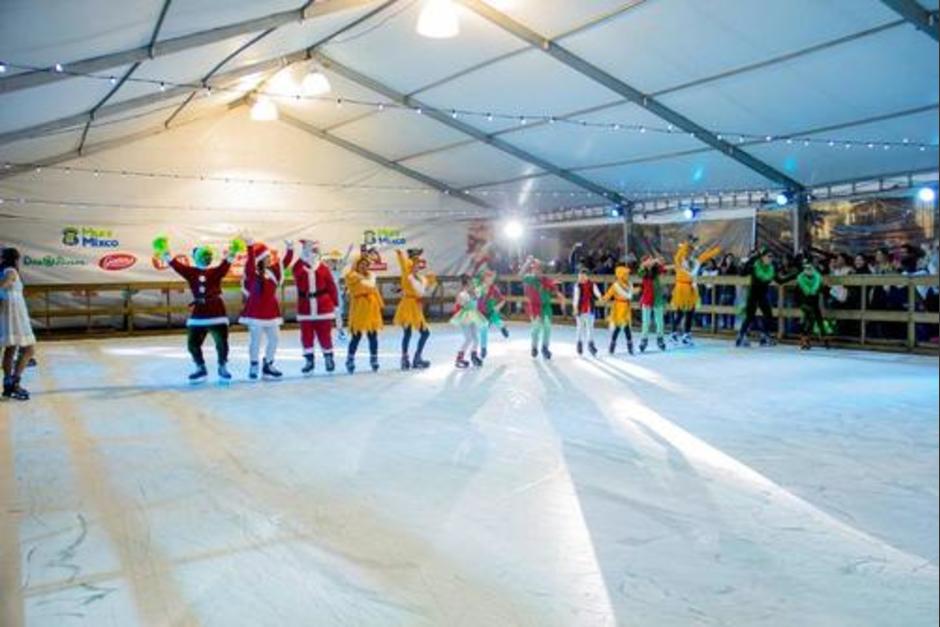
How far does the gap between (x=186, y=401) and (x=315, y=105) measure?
7.28m

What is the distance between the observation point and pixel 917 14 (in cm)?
627

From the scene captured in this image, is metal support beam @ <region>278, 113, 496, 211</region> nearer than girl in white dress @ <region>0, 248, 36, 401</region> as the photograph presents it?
No

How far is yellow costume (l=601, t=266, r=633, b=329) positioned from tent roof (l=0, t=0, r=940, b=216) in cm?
209

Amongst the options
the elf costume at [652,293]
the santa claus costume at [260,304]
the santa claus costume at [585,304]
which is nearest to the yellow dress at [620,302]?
the santa claus costume at [585,304]

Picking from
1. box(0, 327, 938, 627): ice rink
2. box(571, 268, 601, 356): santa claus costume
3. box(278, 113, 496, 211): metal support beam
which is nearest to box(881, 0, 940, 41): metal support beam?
box(0, 327, 938, 627): ice rink

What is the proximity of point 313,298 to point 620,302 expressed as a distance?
3.81 meters

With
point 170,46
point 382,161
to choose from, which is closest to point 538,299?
point 170,46

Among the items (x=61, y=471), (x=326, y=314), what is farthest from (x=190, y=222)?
(x=61, y=471)

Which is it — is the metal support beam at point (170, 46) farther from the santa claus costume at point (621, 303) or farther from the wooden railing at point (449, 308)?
the wooden railing at point (449, 308)

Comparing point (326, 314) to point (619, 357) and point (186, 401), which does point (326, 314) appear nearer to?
point (186, 401)

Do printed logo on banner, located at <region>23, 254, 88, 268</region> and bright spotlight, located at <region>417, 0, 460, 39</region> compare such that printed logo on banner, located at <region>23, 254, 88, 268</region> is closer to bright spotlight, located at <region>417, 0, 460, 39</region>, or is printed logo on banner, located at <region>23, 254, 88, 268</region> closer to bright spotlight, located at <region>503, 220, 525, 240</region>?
bright spotlight, located at <region>503, 220, 525, 240</region>

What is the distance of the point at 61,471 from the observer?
13.4ft

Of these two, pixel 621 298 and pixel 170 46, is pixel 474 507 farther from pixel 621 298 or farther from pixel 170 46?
pixel 621 298

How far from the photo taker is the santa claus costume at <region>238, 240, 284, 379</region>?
24.0 feet
